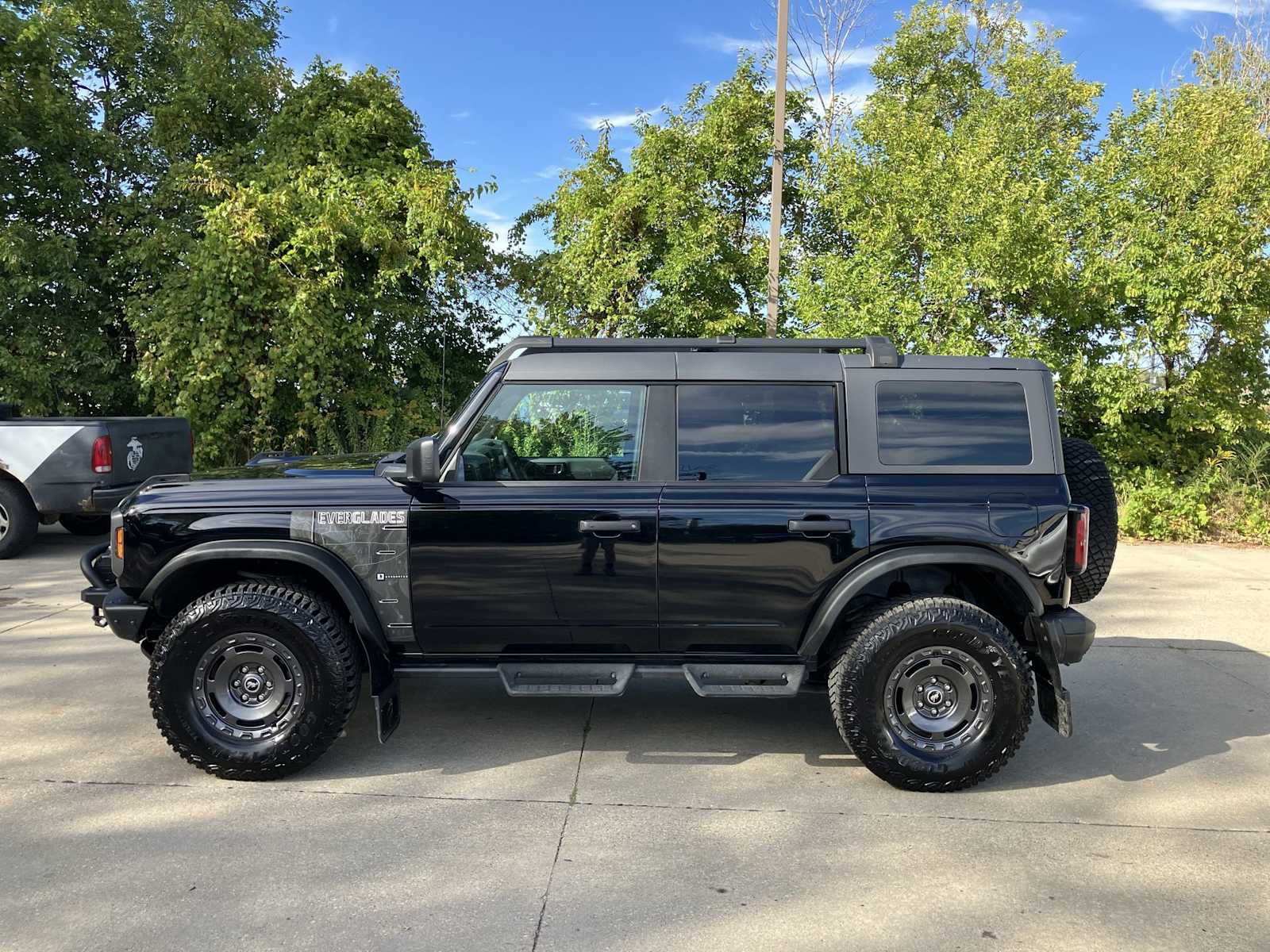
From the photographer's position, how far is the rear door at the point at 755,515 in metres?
3.99

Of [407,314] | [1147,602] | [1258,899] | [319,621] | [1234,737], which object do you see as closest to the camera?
[1258,899]

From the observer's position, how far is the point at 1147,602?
771 centimetres

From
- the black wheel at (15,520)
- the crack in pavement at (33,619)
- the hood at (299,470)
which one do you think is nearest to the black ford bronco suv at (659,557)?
the hood at (299,470)

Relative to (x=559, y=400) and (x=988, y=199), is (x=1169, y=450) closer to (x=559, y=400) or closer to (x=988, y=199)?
(x=988, y=199)

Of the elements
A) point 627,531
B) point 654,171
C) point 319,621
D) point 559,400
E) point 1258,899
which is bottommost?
point 1258,899

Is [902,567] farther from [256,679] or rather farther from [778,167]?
[778,167]

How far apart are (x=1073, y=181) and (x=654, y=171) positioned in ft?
17.2

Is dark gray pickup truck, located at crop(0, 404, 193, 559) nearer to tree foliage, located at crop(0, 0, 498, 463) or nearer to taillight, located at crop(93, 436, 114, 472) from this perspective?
taillight, located at crop(93, 436, 114, 472)

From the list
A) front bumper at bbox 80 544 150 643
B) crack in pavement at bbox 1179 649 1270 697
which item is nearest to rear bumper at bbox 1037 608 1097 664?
crack in pavement at bbox 1179 649 1270 697

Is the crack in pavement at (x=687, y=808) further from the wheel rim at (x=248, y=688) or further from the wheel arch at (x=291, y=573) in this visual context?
the wheel arch at (x=291, y=573)

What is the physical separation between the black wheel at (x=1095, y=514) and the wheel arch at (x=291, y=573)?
3.23 m

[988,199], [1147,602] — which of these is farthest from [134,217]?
[1147,602]

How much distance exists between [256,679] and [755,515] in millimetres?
2260

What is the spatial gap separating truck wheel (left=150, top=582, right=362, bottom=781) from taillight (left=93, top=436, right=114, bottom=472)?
5702mm
